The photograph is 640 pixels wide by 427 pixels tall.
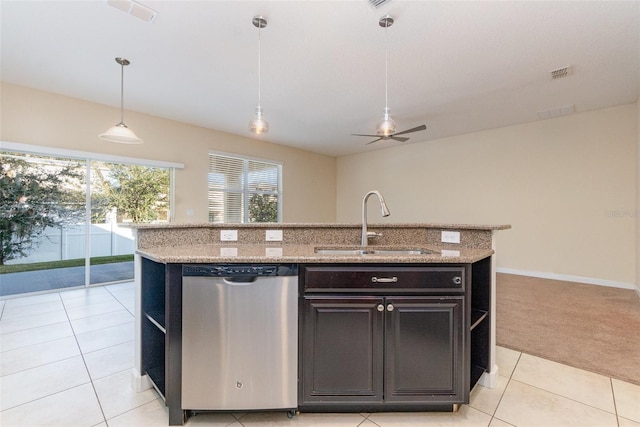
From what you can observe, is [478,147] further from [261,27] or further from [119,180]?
[119,180]

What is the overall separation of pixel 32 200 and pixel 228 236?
3.79 meters

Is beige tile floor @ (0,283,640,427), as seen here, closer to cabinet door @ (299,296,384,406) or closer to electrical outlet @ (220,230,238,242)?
cabinet door @ (299,296,384,406)

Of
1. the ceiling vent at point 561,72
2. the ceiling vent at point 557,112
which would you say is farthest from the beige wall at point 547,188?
the ceiling vent at point 561,72

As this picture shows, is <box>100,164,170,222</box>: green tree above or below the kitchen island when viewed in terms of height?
above

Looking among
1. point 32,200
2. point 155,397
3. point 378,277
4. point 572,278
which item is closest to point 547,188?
point 572,278

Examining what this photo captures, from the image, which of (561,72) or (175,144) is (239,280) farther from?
(175,144)

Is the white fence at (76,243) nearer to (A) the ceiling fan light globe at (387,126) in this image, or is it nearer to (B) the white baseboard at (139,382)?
(B) the white baseboard at (139,382)

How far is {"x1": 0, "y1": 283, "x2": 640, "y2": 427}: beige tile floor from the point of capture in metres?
1.52

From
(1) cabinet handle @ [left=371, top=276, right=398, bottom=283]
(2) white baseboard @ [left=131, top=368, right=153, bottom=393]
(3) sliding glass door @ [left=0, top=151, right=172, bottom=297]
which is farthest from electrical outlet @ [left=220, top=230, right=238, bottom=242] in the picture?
(3) sliding glass door @ [left=0, top=151, right=172, bottom=297]

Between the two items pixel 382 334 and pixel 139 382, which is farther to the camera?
pixel 139 382

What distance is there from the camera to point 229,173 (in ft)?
19.7

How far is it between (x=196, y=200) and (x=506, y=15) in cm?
516

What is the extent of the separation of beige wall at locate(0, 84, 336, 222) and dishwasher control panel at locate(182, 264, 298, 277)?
4.12m

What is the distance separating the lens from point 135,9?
2.25 m
